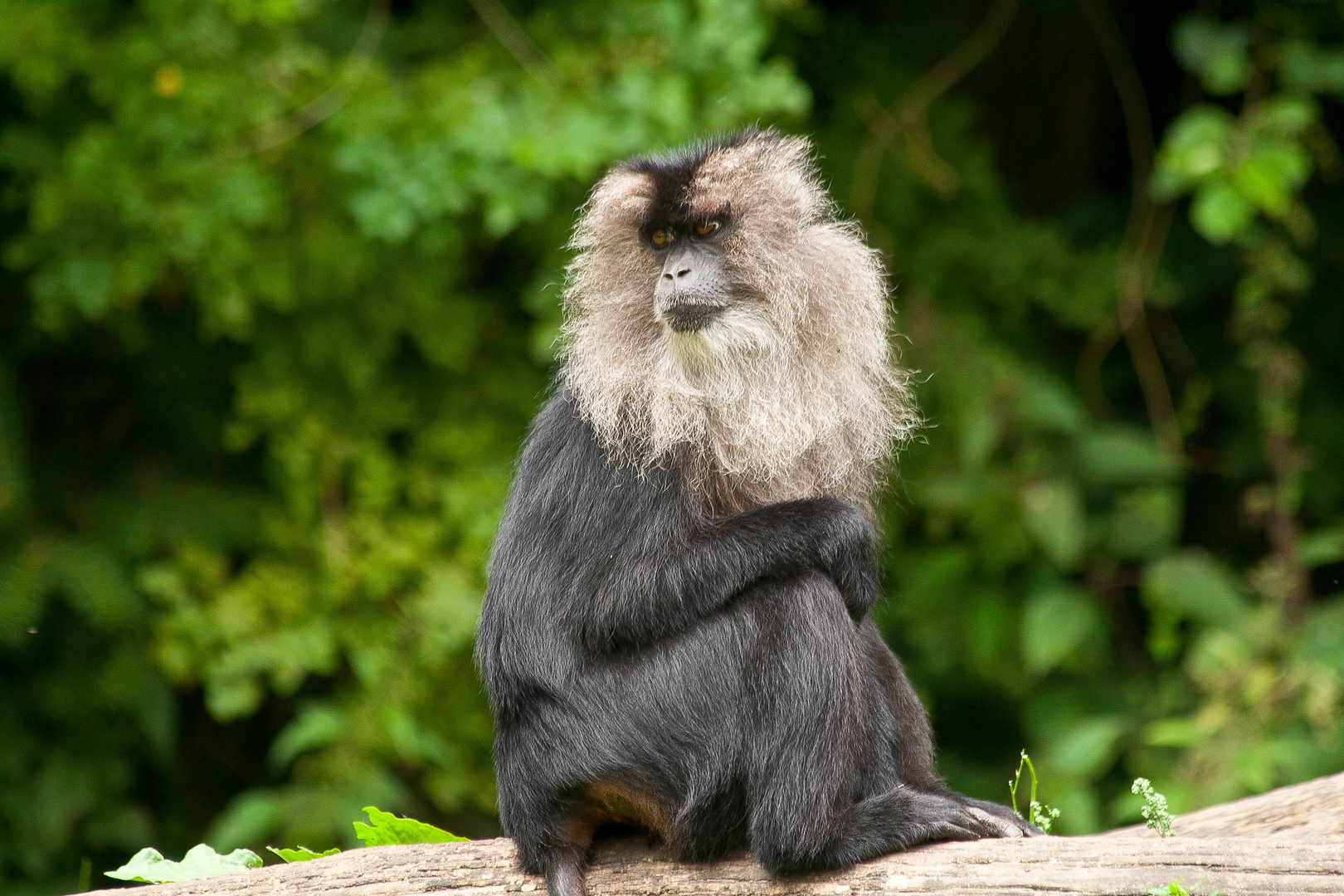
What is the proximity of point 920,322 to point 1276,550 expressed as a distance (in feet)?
6.28

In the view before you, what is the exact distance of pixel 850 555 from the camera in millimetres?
3082

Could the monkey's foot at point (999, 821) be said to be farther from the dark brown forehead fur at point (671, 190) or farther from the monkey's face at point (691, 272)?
the dark brown forehead fur at point (671, 190)

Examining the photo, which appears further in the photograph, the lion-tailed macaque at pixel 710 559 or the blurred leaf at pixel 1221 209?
the blurred leaf at pixel 1221 209

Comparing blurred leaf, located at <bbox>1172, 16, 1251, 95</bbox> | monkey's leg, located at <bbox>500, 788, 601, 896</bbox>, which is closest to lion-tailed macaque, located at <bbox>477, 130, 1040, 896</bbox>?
monkey's leg, located at <bbox>500, 788, 601, 896</bbox>

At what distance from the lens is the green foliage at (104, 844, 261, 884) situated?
11.8ft

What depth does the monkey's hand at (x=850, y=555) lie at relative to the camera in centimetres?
305

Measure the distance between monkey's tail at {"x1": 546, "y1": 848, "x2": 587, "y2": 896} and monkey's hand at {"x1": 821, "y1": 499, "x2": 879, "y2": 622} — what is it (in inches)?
34.3

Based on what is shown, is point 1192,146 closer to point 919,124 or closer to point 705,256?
point 919,124

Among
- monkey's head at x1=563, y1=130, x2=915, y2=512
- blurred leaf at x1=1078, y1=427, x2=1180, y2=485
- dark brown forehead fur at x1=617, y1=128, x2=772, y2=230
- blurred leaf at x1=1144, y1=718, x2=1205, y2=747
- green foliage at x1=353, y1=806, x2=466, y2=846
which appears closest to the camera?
monkey's head at x1=563, y1=130, x2=915, y2=512

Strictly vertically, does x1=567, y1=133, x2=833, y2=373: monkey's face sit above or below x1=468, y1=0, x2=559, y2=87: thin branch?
below

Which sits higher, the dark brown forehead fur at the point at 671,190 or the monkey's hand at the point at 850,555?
the dark brown forehead fur at the point at 671,190

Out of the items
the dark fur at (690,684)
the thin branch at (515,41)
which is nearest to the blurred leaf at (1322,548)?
the dark fur at (690,684)

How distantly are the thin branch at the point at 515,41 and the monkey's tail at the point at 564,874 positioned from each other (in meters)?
3.27

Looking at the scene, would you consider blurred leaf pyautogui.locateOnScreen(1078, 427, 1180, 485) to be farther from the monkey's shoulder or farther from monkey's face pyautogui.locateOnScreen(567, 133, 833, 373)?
the monkey's shoulder
